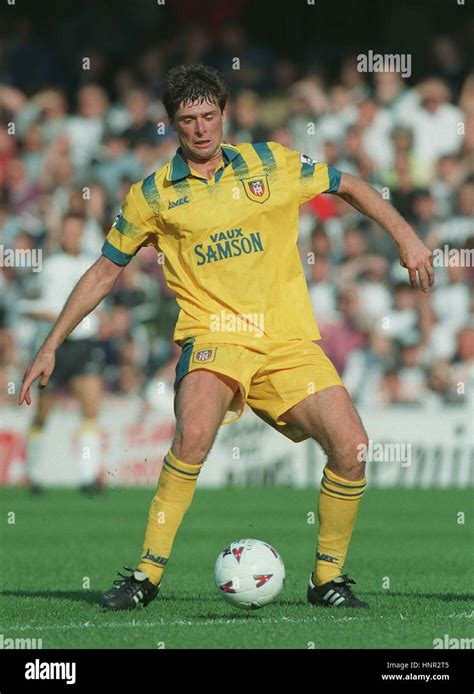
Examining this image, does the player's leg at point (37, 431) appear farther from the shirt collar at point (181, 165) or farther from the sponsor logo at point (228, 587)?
the sponsor logo at point (228, 587)

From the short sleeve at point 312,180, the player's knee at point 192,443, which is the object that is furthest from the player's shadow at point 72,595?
the short sleeve at point 312,180

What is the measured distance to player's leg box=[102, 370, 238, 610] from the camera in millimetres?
6691

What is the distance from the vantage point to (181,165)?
704 cm

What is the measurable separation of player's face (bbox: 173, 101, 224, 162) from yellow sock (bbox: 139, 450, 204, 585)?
1.49m

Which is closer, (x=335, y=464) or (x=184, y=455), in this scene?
(x=184, y=455)

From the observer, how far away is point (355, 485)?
23.0ft

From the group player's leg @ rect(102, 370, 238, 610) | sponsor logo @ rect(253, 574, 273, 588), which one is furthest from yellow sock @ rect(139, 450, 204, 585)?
sponsor logo @ rect(253, 574, 273, 588)

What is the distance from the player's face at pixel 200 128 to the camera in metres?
6.80

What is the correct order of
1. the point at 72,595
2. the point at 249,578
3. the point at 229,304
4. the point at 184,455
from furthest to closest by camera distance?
the point at 72,595 → the point at 229,304 → the point at 184,455 → the point at 249,578

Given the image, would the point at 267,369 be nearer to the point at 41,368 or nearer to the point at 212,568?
the point at 41,368

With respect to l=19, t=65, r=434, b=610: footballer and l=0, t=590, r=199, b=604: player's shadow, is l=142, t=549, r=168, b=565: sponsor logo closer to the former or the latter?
l=19, t=65, r=434, b=610: footballer

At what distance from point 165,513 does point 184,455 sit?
11.9 inches

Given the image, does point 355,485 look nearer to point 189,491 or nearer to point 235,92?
point 189,491

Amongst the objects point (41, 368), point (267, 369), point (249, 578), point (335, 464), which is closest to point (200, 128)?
point (267, 369)
